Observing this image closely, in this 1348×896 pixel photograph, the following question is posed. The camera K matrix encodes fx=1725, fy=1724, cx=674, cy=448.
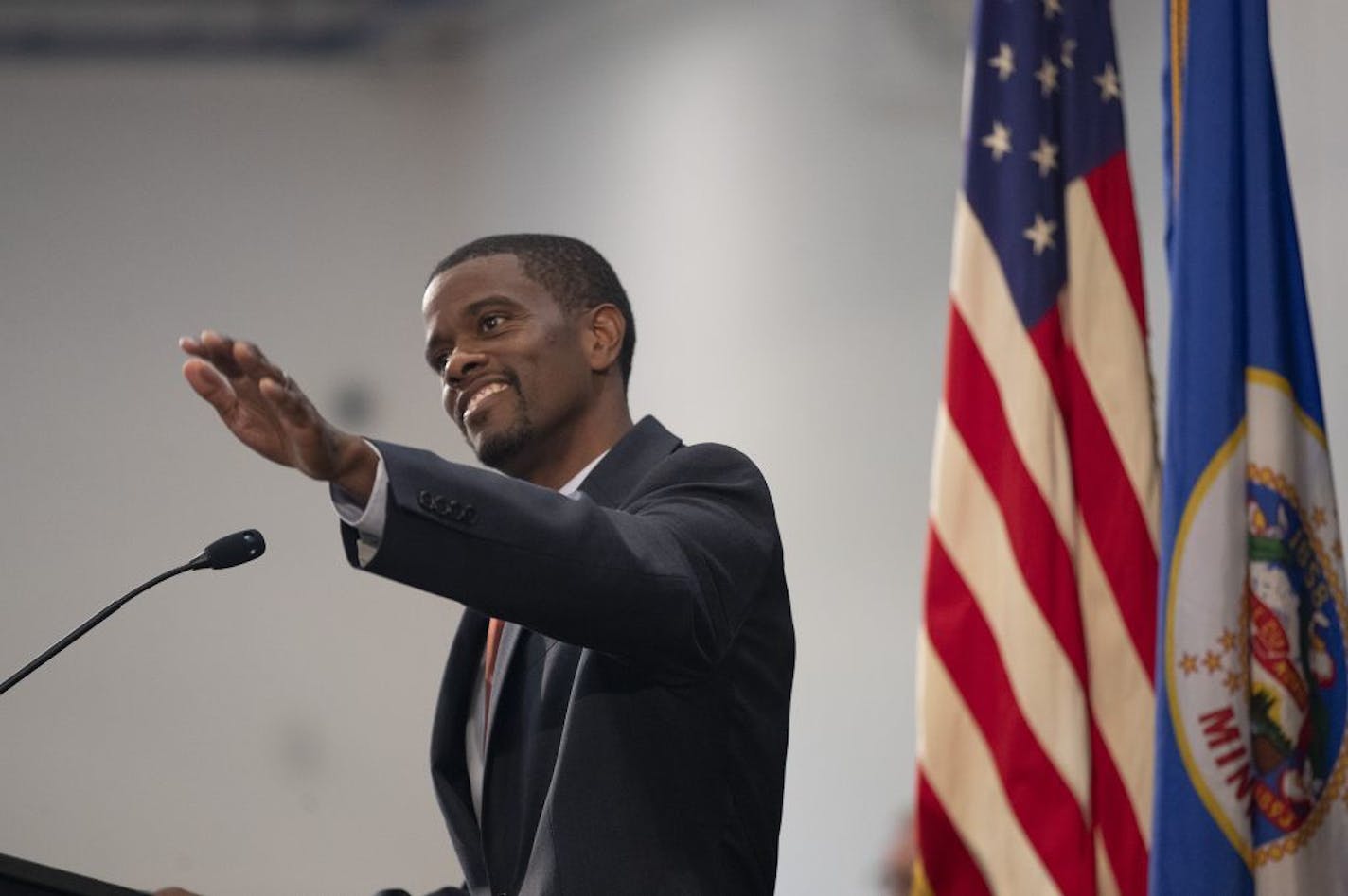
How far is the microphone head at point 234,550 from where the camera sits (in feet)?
7.23

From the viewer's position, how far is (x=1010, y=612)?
8.01 ft

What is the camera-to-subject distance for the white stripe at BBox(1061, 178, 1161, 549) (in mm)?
2496

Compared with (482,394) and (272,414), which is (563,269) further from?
(272,414)

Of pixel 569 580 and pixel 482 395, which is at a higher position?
pixel 482 395

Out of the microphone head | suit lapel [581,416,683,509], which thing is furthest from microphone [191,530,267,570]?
suit lapel [581,416,683,509]

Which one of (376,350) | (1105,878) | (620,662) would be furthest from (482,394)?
(376,350)

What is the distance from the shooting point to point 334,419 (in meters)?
5.85

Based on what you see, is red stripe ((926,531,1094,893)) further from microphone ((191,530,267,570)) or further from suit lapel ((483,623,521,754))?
microphone ((191,530,267,570))

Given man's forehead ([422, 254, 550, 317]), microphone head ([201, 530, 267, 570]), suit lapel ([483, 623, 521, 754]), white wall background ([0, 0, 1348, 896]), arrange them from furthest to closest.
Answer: white wall background ([0, 0, 1348, 896])
man's forehead ([422, 254, 550, 317])
microphone head ([201, 530, 267, 570])
suit lapel ([483, 623, 521, 754])

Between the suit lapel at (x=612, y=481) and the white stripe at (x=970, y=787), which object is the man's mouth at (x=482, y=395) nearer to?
the suit lapel at (x=612, y=481)

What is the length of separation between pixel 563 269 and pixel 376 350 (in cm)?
352

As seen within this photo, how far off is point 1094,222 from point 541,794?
1223 mm

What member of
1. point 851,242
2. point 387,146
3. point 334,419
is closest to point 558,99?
point 387,146

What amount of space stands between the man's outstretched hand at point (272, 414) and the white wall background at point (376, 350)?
267 cm
